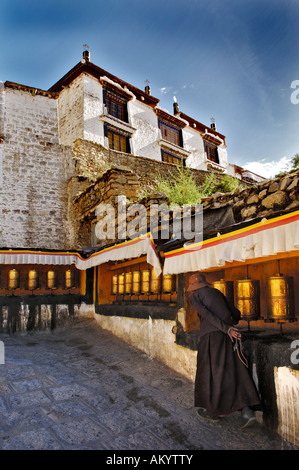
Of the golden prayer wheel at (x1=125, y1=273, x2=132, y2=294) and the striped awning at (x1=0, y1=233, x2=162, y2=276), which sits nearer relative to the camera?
the striped awning at (x1=0, y1=233, x2=162, y2=276)

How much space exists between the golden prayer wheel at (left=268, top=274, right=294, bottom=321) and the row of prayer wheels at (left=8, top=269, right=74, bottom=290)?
629 centimetres

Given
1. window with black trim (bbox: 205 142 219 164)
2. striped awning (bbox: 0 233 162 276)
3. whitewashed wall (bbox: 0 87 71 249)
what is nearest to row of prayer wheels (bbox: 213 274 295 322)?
striped awning (bbox: 0 233 162 276)

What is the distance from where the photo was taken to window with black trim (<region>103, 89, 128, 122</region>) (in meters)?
17.3

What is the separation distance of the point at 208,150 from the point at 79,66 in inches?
496

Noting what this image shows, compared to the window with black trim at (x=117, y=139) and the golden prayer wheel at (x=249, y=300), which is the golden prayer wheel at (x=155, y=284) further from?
the window with black trim at (x=117, y=139)

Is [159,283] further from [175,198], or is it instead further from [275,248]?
[175,198]

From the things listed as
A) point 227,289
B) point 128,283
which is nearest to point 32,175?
point 128,283

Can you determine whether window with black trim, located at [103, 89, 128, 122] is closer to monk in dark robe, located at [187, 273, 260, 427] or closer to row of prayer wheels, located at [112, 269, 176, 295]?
row of prayer wheels, located at [112, 269, 176, 295]

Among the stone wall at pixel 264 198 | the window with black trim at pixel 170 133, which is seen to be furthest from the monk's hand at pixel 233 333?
the window with black trim at pixel 170 133

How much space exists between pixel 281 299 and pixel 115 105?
1723 cm

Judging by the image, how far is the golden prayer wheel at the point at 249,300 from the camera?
3594 millimetres

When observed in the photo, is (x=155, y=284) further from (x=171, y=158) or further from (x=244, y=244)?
(x=171, y=158)

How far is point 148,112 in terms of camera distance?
66.0 ft

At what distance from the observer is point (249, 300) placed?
11.9 feet
